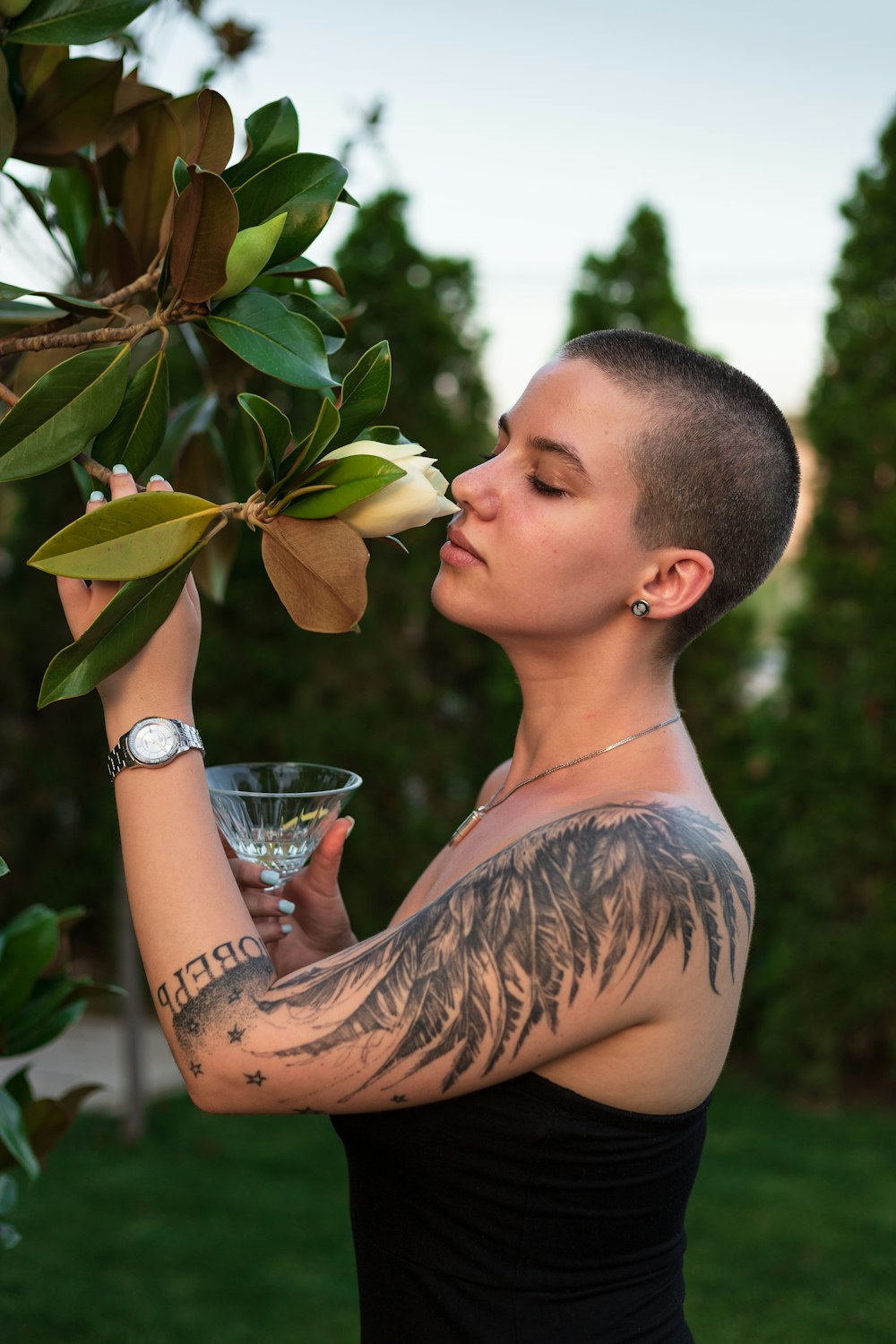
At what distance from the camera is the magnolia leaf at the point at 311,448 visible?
3.47 ft

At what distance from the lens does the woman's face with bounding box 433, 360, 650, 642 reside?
1373 millimetres

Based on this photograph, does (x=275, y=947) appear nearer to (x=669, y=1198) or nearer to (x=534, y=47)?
(x=669, y=1198)

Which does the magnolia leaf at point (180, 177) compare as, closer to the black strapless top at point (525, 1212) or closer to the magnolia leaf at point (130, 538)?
the magnolia leaf at point (130, 538)

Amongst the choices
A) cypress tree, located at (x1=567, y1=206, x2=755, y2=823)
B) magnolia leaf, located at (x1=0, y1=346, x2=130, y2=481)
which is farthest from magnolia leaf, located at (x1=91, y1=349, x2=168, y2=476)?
cypress tree, located at (x1=567, y1=206, x2=755, y2=823)

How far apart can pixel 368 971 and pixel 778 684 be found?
4314mm

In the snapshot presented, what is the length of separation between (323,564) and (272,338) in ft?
0.68

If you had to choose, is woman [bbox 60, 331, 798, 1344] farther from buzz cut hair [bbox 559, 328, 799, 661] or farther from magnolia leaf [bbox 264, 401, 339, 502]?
magnolia leaf [bbox 264, 401, 339, 502]

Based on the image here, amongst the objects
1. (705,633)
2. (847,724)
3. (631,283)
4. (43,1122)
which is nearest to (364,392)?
(43,1122)

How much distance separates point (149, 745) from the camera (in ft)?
3.97

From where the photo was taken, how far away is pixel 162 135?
143cm

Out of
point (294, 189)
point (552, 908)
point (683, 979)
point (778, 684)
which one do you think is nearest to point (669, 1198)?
point (683, 979)

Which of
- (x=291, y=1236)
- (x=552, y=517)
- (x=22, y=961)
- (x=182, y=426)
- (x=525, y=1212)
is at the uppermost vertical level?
(x=182, y=426)

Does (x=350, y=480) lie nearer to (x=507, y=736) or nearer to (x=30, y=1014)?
(x=30, y=1014)

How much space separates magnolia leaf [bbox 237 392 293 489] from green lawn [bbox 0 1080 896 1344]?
3064 mm
